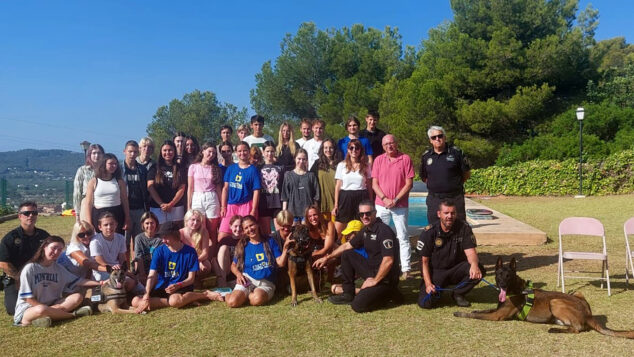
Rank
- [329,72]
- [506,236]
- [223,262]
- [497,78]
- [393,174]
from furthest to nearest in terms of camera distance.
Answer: [329,72] < [497,78] < [506,236] < [393,174] < [223,262]

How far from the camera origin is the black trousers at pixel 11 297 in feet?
16.0

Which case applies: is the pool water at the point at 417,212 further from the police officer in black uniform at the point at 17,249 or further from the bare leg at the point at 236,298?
the police officer in black uniform at the point at 17,249

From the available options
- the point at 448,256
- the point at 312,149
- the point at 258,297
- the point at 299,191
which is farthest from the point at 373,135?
the point at 258,297

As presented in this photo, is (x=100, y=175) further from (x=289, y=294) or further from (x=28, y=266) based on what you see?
(x=289, y=294)

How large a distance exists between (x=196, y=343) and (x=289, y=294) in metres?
1.72

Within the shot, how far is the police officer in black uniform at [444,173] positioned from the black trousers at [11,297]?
4.65 meters

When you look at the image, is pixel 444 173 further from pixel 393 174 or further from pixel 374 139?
Result: pixel 374 139

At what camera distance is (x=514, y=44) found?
2267 centimetres

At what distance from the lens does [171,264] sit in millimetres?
5141

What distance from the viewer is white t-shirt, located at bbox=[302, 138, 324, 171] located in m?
6.82

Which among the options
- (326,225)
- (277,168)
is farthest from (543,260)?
(277,168)

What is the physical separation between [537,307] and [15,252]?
205 inches

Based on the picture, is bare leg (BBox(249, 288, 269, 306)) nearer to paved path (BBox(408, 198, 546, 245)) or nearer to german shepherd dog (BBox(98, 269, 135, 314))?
german shepherd dog (BBox(98, 269, 135, 314))

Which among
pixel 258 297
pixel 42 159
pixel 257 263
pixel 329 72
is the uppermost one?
pixel 329 72
